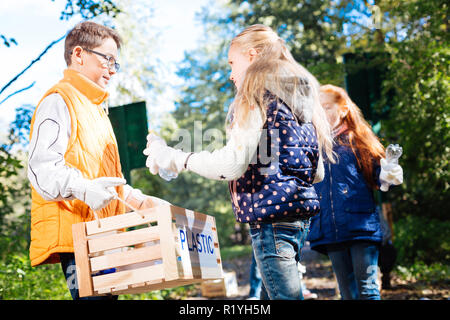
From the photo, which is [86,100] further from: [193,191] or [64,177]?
[193,191]

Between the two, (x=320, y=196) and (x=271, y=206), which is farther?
(x=320, y=196)

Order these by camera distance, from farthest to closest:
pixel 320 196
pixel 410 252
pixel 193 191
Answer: pixel 193 191
pixel 410 252
pixel 320 196

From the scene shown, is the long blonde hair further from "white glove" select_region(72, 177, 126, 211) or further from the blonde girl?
"white glove" select_region(72, 177, 126, 211)

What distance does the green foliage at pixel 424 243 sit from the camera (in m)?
9.12

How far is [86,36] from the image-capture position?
2803 millimetres

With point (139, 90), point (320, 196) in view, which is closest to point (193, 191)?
point (139, 90)

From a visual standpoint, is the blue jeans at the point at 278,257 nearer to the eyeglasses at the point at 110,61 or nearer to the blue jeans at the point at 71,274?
the blue jeans at the point at 71,274

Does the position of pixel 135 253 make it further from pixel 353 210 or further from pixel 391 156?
pixel 391 156

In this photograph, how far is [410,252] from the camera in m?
9.30

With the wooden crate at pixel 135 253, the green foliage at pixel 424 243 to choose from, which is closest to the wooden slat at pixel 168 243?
the wooden crate at pixel 135 253

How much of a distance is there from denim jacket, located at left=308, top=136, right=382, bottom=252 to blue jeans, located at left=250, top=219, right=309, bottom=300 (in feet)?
4.78

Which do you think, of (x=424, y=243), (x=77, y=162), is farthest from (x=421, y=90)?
(x=77, y=162)

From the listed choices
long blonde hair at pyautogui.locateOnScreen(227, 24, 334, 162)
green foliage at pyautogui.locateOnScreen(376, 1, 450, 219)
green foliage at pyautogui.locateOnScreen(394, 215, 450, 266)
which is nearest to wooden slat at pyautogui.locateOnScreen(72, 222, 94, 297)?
long blonde hair at pyautogui.locateOnScreen(227, 24, 334, 162)
